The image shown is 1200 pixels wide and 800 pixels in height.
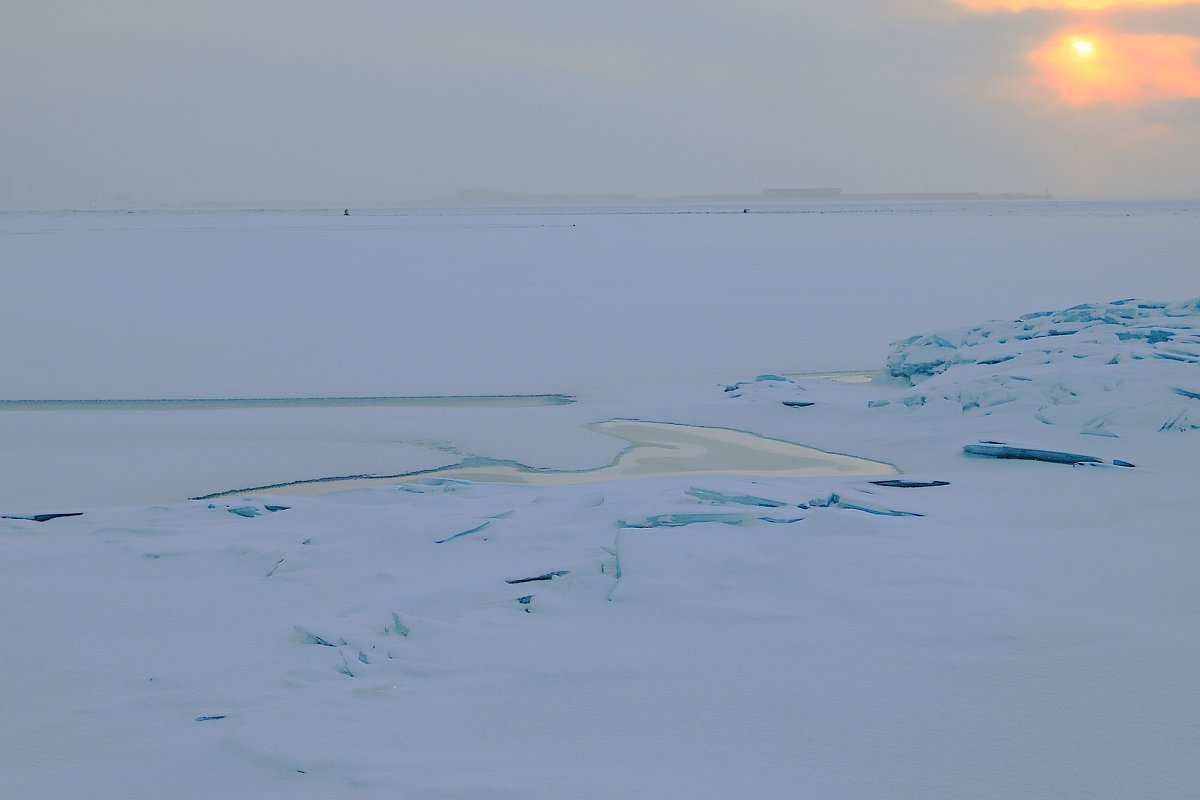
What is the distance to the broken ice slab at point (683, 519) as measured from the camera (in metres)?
3.96

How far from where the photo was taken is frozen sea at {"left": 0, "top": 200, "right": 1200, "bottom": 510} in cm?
606

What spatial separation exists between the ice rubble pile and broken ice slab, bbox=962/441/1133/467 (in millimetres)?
588

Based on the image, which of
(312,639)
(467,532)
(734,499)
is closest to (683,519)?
(734,499)

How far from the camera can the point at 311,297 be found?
14.0 meters

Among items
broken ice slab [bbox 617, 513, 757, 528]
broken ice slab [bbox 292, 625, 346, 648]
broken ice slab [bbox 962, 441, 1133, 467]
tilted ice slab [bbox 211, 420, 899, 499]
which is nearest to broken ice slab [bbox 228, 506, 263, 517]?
tilted ice slab [bbox 211, 420, 899, 499]

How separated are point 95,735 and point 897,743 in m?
1.96

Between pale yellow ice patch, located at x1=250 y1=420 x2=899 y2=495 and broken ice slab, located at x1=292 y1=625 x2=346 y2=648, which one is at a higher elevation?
broken ice slab, located at x1=292 y1=625 x2=346 y2=648

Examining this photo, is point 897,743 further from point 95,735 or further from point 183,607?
point 183,607

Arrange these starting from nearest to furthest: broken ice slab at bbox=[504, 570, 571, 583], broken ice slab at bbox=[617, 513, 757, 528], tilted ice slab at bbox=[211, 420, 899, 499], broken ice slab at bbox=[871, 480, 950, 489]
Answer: broken ice slab at bbox=[504, 570, 571, 583], broken ice slab at bbox=[617, 513, 757, 528], broken ice slab at bbox=[871, 480, 950, 489], tilted ice slab at bbox=[211, 420, 899, 499]

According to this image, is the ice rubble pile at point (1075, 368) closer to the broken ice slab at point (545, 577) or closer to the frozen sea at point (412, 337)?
the frozen sea at point (412, 337)

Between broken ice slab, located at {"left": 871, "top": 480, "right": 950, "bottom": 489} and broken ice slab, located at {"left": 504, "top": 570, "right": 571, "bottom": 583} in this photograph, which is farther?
broken ice slab, located at {"left": 871, "top": 480, "right": 950, "bottom": 489}

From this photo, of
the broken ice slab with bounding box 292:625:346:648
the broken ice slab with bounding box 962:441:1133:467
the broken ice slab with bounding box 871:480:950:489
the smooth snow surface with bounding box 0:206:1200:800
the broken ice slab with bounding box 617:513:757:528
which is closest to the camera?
the smooth snow surface with bounding box 0:206:1200:800

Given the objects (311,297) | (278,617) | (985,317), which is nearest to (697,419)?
(278,617)

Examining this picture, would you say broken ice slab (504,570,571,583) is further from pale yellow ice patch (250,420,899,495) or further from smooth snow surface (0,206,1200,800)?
pale yellow ice patch (250,420,899,495)
